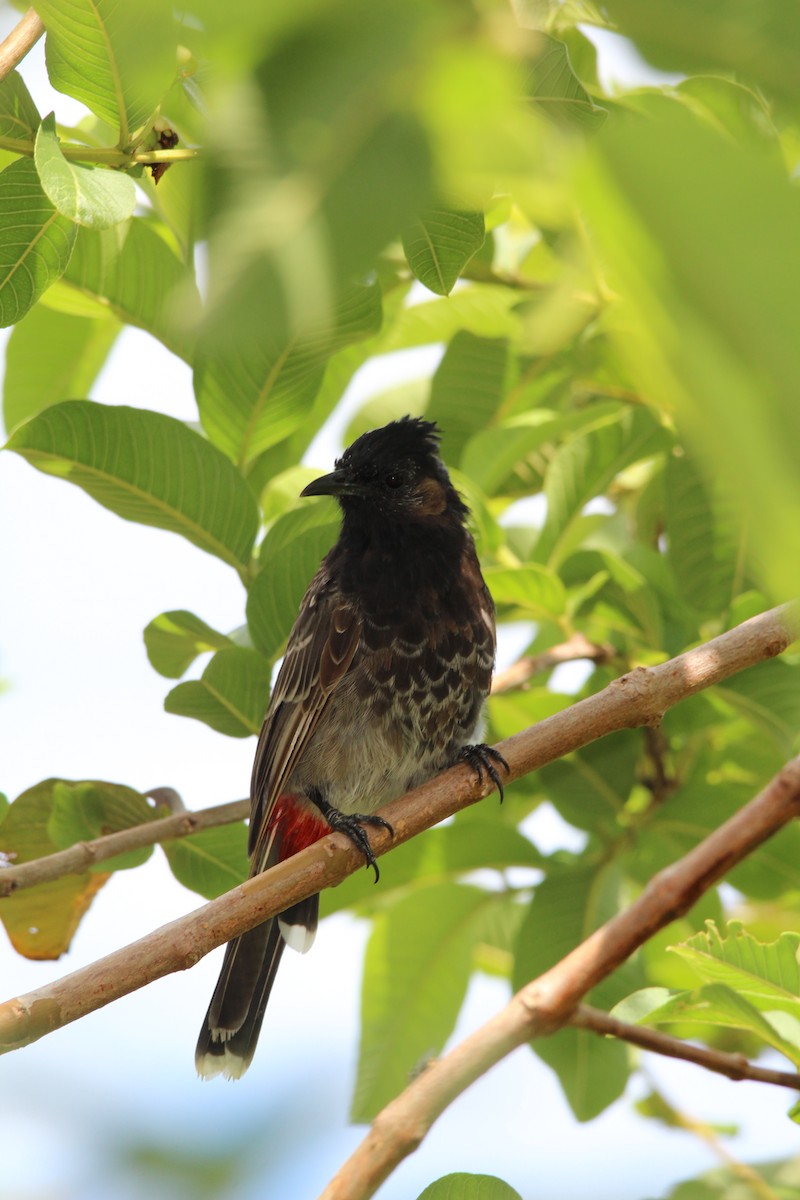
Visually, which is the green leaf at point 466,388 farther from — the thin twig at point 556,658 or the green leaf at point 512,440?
the thin twig at point 556,658

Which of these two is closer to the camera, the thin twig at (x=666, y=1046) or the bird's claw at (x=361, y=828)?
the thin twig at (x=666, y=1046)

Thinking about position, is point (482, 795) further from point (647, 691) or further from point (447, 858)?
point (447, 858)

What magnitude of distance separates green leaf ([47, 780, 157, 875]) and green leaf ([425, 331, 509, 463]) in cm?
140

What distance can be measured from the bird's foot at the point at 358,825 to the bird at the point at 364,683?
20 millimetres

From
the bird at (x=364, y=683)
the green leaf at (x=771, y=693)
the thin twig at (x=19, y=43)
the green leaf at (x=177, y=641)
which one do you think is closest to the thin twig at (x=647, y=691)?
the green leaf at (x=771, y=693)

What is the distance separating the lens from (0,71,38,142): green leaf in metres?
1.78

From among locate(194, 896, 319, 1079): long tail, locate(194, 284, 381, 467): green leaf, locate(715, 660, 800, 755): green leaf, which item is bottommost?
locate(194, 896, 319, 1079): long tail

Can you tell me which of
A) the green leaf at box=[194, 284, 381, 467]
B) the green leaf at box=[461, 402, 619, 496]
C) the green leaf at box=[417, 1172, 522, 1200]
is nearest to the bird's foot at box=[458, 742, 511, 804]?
the green leaf at box=[461, 402, 619, 496]

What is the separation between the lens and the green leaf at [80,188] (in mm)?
1482

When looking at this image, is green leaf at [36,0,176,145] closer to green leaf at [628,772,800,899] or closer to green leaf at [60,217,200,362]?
green leaf at [60,217,200,362]

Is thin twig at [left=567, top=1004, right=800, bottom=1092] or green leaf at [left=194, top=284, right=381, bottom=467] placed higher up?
green leaf at [left=194, top=284, right=381, bottom=467]

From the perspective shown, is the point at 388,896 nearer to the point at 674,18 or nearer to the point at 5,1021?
the point at 5,1021

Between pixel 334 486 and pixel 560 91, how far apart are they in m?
2.42

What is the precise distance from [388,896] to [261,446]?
131 centimetres
